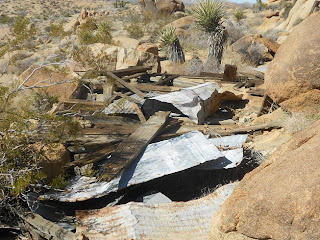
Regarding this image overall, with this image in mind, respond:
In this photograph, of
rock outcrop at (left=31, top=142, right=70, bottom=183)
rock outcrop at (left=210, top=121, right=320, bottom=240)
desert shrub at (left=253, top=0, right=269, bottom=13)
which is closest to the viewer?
rock outcrop at (left=210, top=121, right=320, bottom=240)

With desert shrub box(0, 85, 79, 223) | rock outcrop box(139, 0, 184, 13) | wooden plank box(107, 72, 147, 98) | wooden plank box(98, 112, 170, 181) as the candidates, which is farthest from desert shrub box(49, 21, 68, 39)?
rock outcrop box(139, 0, 184, 13)

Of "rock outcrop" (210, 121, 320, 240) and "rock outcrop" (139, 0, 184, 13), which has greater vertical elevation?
"rock outcrop" (210, 121, 320, 240)

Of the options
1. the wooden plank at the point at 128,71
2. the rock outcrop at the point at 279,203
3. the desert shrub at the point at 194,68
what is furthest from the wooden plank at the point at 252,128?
the desert shrub at the point at 194,68

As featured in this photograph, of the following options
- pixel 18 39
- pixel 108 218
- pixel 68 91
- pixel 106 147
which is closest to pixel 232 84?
pixel 68 91

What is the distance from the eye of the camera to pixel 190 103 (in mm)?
7711

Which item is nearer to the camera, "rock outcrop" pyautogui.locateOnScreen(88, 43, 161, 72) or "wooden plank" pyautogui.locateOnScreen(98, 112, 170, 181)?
"wooden plank" pyautogui.locateOnScreen(98, 112, 170, 181)

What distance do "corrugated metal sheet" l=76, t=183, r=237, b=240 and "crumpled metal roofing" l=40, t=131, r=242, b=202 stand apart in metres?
0.64

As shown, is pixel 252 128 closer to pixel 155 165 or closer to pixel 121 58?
pixel 155 165

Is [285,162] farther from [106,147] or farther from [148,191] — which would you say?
[106,147]

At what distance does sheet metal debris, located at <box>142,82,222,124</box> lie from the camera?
302 inches

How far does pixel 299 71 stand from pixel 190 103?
2.40m

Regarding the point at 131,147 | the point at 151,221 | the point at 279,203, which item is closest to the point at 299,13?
the point at 131,147

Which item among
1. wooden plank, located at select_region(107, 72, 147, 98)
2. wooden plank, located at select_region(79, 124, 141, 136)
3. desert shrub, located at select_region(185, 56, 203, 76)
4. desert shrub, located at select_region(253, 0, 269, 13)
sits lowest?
desert shrub, located at select_region(185, 56, 203, 76)

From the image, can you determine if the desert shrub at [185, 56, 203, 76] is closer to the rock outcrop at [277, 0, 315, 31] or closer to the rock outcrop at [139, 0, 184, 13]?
the rock outcrop at [277, 0, 315, 31]
